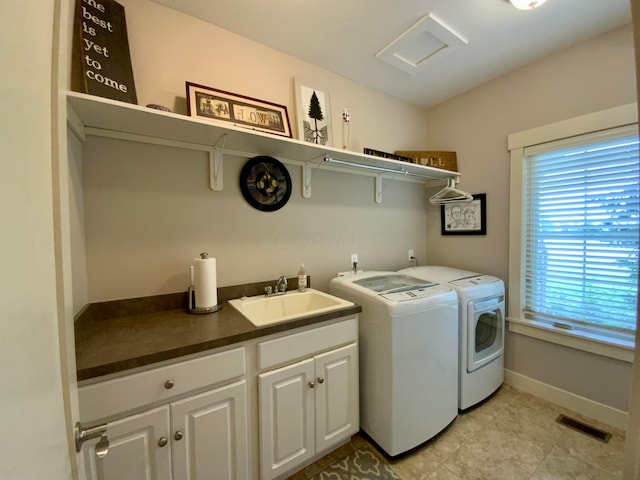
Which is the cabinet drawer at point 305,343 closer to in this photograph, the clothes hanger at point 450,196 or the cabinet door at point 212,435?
the cabinet door at point 212,435

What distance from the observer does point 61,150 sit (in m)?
0.48

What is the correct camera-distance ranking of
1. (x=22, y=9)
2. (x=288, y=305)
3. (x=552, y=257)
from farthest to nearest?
1. (x=552, y=257)
2. (x=288, y=305)
3. (x=22, y=9)

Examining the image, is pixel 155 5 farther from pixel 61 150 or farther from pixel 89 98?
pixel 61 150

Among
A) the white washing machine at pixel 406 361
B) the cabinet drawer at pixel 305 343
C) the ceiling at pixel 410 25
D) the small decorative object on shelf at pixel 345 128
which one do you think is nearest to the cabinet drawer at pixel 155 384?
the cabinet drawer at pixel 305 343

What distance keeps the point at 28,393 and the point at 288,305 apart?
151 centimetres

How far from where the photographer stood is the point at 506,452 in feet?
5.19

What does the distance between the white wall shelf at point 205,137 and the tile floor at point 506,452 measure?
185cm

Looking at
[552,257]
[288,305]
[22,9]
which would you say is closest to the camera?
[22,9]

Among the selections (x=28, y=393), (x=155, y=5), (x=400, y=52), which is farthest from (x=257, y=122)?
(x=28, y=393)

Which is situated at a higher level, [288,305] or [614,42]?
[614,42]

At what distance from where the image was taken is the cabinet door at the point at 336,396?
1.46m

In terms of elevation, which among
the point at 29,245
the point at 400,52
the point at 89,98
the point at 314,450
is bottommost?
the point at 314,450

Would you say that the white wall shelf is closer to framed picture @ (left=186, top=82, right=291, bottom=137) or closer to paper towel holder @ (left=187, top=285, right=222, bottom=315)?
framed picture @ (left=186, top=82, right=291, bottom=137)

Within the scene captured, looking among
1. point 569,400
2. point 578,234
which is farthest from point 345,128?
point 569,400
